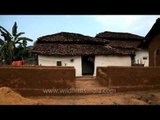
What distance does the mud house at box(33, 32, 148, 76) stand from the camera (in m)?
22.5

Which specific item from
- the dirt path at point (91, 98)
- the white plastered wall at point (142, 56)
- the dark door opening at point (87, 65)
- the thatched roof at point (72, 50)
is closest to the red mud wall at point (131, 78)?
the dirt path at point (91, 98)

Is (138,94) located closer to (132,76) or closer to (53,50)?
(132,76)

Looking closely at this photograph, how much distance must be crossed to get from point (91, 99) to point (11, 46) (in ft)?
34.3

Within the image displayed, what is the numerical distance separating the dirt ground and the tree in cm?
877

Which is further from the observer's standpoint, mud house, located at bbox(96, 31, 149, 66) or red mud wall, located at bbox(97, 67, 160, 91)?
mud house, located at bbox(96, 31, 149, 66)

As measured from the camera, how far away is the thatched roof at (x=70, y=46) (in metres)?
22.4

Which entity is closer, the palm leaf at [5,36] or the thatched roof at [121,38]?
the palm leaf at [5,36]

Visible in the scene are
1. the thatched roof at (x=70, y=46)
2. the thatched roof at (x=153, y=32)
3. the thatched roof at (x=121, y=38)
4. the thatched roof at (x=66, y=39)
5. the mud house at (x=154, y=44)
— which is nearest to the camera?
the thatched roof at (x=153, y=32)

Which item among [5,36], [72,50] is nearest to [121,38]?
[72,50]

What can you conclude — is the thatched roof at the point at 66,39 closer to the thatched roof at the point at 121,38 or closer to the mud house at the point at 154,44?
the thatched roof at the point at 121,38

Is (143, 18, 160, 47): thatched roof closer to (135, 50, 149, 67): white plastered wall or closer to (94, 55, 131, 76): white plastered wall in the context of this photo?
(94, 55, 131, 76): white plastered wall

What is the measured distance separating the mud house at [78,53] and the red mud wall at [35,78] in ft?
28.6

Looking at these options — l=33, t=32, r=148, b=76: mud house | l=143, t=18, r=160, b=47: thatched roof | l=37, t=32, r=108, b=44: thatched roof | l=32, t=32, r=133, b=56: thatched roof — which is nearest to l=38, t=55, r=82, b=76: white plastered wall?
l=33, t=32, r=148, b=76: mud house
